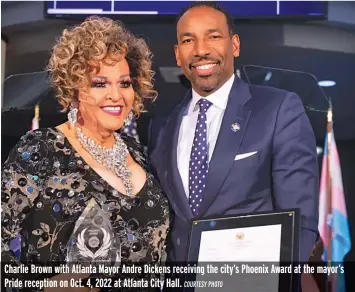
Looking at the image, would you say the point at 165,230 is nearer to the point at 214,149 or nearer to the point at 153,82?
the point at 214,149

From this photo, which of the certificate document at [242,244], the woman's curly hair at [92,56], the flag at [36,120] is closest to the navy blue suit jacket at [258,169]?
the certificate document at [242,244]

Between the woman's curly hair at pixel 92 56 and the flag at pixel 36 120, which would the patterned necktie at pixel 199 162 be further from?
the flag at pixel 36 120

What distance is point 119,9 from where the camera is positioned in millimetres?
2518

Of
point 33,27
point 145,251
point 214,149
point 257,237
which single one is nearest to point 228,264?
point 257,237

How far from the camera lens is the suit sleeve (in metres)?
2.12

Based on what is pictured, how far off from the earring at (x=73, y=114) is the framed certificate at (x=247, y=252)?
565mm

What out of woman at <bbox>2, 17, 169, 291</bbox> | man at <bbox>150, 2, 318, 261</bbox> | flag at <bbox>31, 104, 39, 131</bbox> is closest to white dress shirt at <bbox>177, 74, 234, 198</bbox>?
man at <bbox>150, 2, 318, 261</bbox>

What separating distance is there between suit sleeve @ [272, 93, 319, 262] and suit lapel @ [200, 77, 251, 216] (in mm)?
131

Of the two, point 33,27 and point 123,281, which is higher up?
point 33,27

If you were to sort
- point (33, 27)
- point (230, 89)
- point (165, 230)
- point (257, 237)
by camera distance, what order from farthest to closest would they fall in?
1. point (33, 27)
2. point (230, 89)
3. point (165, 230)
4. point (257, 237)

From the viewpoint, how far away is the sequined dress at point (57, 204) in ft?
6.61

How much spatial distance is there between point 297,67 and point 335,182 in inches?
19.1

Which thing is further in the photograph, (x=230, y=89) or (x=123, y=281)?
(x=230, y=89)

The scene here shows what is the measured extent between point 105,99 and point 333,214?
37.8 inches
